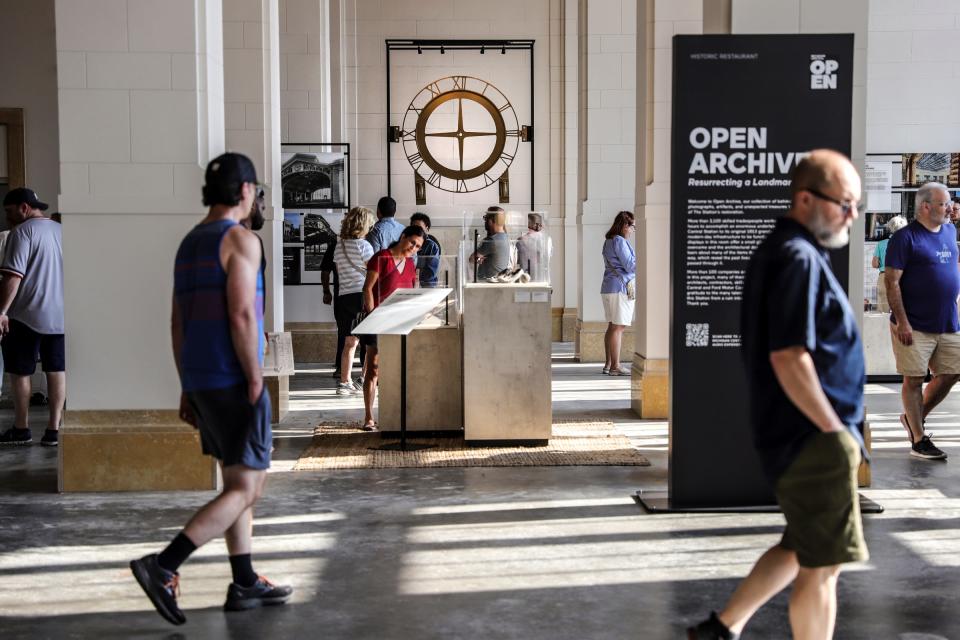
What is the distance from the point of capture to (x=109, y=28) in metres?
6.38

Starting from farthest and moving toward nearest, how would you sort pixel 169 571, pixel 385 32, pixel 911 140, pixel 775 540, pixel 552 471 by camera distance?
pixel 385 32 < pixel 911 140 < pixel 552 471 < pixel 775 540 < pixel 169 571

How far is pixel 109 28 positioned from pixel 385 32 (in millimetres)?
9800

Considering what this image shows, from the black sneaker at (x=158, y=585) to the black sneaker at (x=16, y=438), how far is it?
14.8 feet

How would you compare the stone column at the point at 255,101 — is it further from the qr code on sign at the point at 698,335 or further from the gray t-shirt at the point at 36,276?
the qr code on sign at the point at 698,335

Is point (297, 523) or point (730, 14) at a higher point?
point (730, 14)

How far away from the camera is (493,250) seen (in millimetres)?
8070

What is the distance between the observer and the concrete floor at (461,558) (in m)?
4.19

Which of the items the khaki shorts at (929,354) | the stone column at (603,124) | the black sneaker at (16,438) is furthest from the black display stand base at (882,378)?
the black sneaker at (16,438)

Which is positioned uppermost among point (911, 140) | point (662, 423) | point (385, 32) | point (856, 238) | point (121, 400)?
point (385, 32)

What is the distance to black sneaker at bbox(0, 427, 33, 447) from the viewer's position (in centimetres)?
808

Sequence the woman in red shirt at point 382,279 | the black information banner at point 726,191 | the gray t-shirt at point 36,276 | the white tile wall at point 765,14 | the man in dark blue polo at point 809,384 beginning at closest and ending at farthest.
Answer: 1. the man in dark blue polo at point 809,384
2. the black information banner at point 726,191
3. the white tile wall at point 765,14
4. the gray t-shirt at point 36,276
5. the woman in red shirt at point 382,279

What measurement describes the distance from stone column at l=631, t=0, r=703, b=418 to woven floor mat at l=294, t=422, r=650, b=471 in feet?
3.60

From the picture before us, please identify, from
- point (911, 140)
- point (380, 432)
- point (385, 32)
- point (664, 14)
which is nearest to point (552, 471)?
point (380, 432)

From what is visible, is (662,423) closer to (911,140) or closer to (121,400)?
(121,400)
